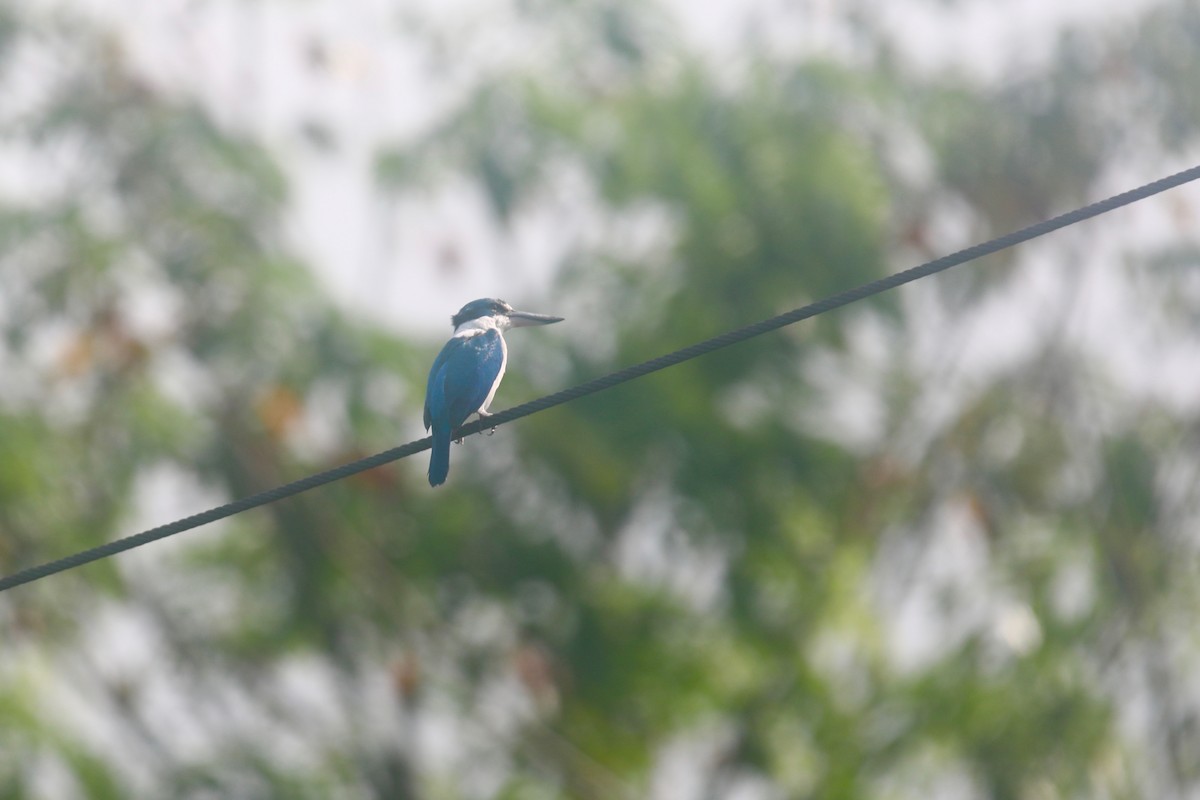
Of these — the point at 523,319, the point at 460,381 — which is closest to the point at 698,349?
the point at 460,381

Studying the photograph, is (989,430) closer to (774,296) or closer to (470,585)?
(774,296)

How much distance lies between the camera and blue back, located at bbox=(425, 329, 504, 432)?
20.6 ft

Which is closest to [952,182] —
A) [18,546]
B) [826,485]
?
[826,485]

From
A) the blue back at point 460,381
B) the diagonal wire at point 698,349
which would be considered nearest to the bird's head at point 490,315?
the blue back at point 460,381

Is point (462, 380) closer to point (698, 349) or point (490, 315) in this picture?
point (490, 315)

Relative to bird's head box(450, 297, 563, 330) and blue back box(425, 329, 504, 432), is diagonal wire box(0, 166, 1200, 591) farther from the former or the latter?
bird's head box(450, 297, 563, 330)

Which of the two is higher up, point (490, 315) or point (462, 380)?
point (490, 315)

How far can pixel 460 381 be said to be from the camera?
6383 millimetres

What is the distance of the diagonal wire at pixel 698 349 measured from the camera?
3.94 metres

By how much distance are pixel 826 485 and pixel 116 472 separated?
427 cm

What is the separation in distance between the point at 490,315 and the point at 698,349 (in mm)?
3254

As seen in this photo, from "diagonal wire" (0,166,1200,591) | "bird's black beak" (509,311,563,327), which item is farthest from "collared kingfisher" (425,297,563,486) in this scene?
"diagonal wire" (0,166,1200,591)

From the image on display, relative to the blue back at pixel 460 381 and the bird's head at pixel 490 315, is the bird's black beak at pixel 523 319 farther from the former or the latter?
the blue back at pixel 460 381

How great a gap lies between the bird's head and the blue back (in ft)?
1.43
